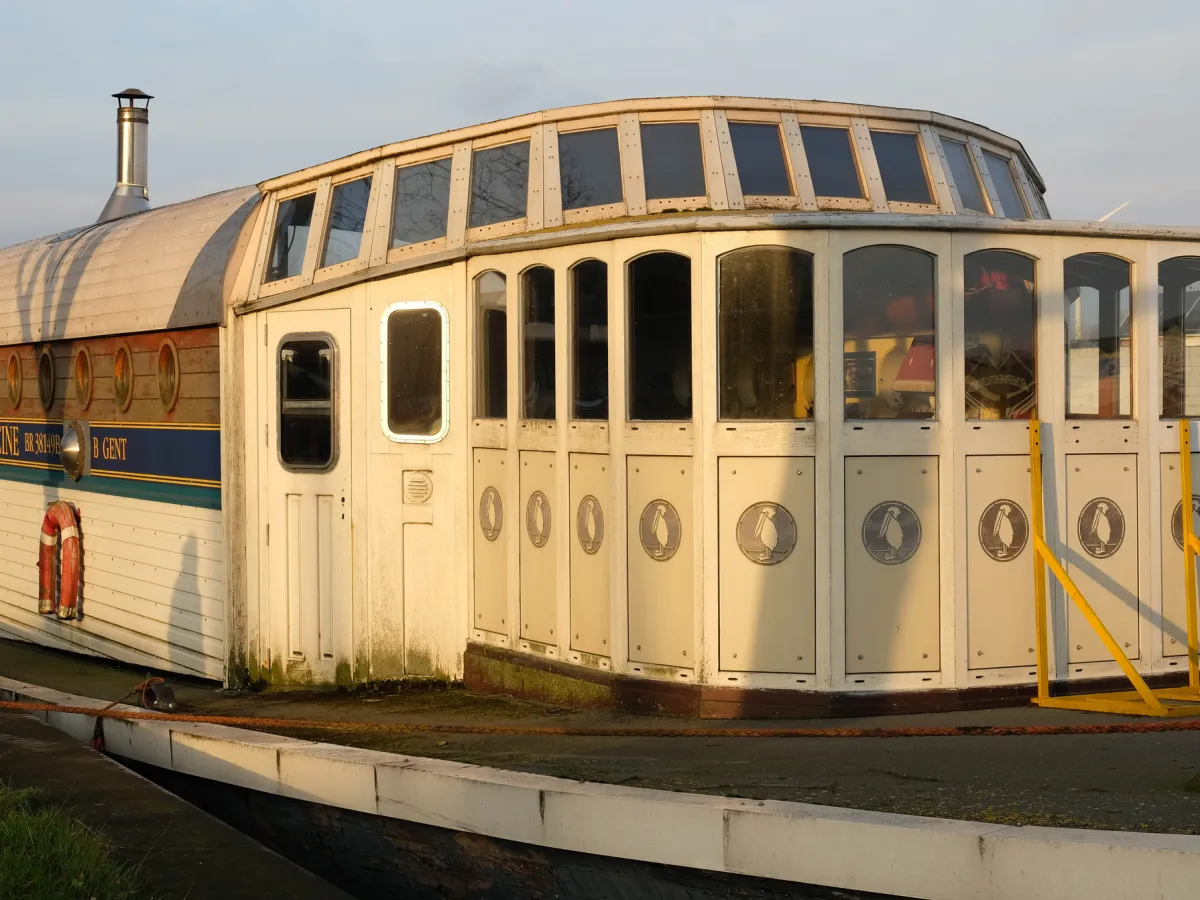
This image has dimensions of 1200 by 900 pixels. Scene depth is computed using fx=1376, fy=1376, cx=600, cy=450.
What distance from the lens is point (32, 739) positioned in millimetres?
8500

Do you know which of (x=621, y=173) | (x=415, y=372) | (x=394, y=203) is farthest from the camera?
(x=394, y=203)

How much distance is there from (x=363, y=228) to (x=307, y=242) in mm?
593

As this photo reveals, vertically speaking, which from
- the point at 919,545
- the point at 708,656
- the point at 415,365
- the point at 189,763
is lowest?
the point at 189,763

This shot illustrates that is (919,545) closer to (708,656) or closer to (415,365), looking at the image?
(708,656)

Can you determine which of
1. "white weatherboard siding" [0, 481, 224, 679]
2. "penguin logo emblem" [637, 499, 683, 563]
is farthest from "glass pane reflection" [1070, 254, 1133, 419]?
"white weatherboard siding" [0, 481, 224, 679]

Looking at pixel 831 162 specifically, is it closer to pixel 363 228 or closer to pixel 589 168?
pixel 589 168

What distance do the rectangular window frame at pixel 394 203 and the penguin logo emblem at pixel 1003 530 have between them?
3.89 metres

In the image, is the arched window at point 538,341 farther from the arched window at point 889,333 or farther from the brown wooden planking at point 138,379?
the brown wooden planking at point 138,379

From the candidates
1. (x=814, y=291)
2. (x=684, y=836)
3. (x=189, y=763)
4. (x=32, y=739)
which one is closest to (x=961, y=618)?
(x=814, y=291)

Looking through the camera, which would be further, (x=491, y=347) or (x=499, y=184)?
(x=499, y=184)

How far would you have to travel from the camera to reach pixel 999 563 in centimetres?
744

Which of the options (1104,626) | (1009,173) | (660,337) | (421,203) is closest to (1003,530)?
(1104,626)

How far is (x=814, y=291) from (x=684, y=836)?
3.12 meters

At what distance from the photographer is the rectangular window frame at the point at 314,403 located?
968cm
